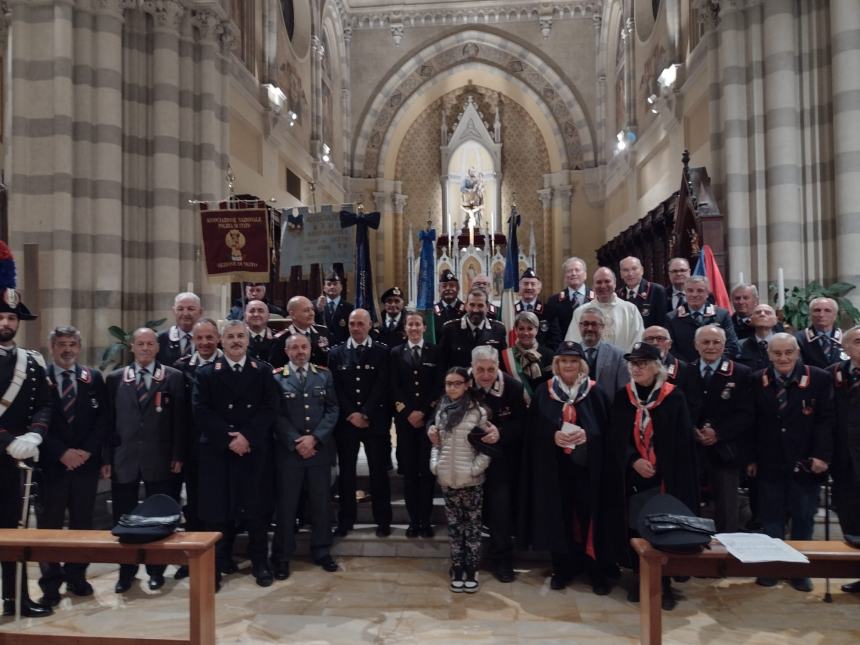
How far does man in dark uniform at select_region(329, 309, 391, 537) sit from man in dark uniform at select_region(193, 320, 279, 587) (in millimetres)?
669

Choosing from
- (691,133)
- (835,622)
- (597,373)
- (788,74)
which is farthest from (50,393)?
(691,133)

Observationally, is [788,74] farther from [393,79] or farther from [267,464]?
[393,79]

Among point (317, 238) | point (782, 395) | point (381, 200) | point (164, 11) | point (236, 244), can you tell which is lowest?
point (782, 395)

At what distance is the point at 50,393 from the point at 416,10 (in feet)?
54.7

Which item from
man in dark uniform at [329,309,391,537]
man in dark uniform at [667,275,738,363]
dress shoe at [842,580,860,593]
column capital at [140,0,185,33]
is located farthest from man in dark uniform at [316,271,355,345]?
column capital at [140,0,185,33]

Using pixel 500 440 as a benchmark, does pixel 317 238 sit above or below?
above

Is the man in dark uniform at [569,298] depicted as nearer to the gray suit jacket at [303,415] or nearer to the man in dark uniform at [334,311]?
the man in dark uniform at [334,311]

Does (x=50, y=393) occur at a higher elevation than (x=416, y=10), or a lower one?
lower

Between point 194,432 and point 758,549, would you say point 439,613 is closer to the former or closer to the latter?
point 758,549

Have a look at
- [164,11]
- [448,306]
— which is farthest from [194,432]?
[164,11]

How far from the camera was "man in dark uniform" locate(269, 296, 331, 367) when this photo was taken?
527 cm

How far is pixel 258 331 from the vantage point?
220 inches

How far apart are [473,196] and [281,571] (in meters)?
15.3

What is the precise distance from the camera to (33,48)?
797cm
